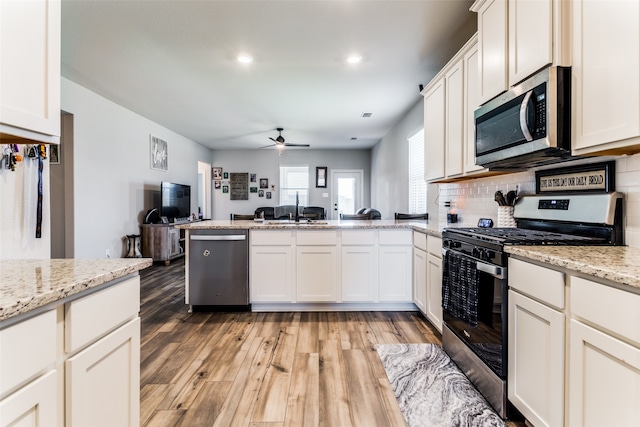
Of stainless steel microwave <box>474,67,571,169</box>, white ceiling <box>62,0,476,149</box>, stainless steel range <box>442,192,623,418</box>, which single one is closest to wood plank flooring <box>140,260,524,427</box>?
stainless steel range <box>442,192,623,418</box>

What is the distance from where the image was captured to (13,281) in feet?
3.06

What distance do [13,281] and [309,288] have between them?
2431 mm

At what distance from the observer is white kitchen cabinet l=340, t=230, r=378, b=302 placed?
3.15 metres

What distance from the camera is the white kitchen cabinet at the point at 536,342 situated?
4.08 ft

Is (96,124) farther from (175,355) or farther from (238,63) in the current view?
(175,355)

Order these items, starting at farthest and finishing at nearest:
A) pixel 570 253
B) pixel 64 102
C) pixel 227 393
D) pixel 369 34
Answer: pixel 64 102
pixel 369 34
pixel 227 393
pixel 570 253

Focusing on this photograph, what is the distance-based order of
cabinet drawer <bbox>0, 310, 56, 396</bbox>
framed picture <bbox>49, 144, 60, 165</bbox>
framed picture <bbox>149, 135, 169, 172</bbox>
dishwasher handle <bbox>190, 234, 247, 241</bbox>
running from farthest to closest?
1. framed picture <bbox>149, 135, 169, 172</bbox>
2. framed picture <bbox>49, 144, 60, 165</bbox>
3. dishwasher handle <bbox>190, 234, 247, 241</bbox>
4. cabinet drawer <bbox>0, 310, 56, 396</bbox>

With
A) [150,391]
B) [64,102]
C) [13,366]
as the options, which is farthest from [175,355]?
[64,102]

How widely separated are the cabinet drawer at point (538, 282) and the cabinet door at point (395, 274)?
163 cm

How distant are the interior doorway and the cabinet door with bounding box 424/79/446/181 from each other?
277 inches

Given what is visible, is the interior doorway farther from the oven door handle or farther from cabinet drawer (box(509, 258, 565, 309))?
cabinet drawer (box(509, 258, 565, 309))

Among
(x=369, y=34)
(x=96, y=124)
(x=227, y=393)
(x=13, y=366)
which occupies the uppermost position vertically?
(x=369, y=34)

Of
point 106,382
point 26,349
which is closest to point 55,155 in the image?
point 106,382

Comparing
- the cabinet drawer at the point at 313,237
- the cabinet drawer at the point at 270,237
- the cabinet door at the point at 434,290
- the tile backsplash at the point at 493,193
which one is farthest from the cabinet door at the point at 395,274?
the cabinet drawer at the point at 270,237
